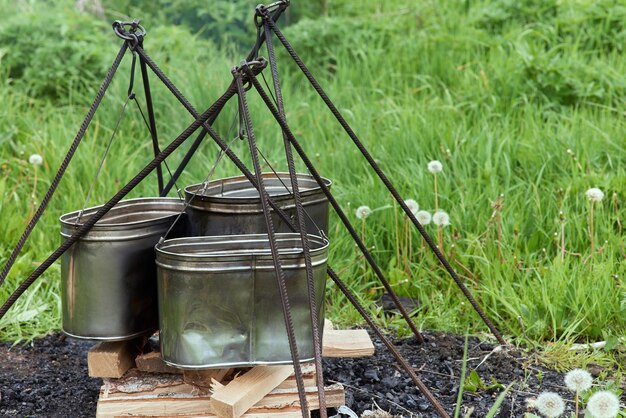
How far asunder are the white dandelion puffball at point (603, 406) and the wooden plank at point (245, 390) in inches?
32.6

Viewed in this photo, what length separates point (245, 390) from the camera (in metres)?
2.25

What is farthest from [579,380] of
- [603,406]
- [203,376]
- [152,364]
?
[152,364]

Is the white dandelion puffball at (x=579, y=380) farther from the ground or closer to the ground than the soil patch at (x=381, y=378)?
farther from the ground

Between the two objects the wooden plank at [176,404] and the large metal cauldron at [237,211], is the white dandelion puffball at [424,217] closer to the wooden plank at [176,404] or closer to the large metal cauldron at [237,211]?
the large metal cauldron at [237,211]

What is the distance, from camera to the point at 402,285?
11.2 ft

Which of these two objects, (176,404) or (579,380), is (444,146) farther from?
(176,404)

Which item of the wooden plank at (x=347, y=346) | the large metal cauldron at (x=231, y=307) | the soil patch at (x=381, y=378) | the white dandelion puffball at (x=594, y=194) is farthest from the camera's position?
the white dandelion puffball at (x=594, y=194)

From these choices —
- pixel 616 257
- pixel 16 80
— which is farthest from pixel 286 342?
pixel 16 80

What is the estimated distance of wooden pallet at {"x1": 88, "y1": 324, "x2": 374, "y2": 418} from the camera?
2.28 metres

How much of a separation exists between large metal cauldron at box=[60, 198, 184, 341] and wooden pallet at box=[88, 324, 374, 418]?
11cm

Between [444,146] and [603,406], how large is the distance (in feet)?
7.00

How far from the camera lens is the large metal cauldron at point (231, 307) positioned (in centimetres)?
211

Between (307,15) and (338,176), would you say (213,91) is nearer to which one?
(338,176)

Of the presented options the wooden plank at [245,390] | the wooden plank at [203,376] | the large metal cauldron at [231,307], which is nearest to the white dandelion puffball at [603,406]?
the large metal cauldron at [231,307]
